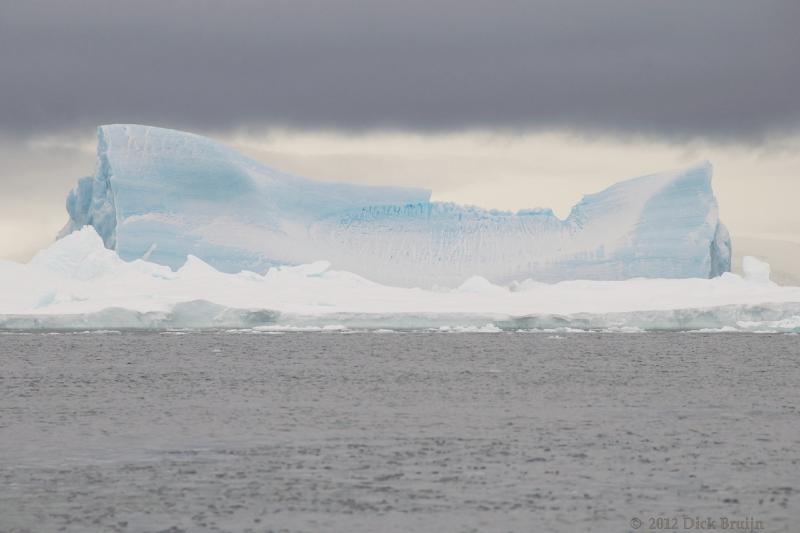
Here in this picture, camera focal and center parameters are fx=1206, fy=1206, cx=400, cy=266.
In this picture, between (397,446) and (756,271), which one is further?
(756,271)

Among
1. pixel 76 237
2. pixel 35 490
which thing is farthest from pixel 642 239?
pixel 35 490

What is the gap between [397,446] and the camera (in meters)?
16.7

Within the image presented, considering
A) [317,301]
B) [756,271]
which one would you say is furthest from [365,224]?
[756,271]

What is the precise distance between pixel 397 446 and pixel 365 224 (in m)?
40.7

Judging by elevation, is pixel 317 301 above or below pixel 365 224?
below

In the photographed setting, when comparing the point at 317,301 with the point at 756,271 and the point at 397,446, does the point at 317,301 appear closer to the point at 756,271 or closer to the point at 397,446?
the point at 756,271

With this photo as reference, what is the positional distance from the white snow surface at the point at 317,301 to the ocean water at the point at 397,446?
37.8 feet

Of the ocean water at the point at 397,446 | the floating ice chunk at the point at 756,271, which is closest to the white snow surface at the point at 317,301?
the floating ice chunk at the point at 756,271

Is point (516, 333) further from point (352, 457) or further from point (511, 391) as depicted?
point (352, 457)

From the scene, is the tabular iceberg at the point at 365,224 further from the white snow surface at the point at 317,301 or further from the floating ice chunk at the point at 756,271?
the white snow surface at the point at 317,301

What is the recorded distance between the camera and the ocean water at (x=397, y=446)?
12117 mm

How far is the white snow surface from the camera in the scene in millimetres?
45375

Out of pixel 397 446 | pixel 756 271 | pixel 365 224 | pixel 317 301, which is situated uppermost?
pixel 365 224

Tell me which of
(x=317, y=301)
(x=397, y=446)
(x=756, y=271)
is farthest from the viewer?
(x=756, y=271)
